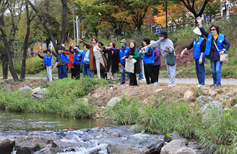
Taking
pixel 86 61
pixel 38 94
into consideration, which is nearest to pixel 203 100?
pixel 86 61

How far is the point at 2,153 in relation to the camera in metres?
5.65

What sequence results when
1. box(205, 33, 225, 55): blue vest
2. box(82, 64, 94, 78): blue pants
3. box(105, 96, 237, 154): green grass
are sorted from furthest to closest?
box(82, 64, 94, 78): blue pants < box(205, 33, 225, 55): blue vest < box(105, 96, 237, 154): green grass

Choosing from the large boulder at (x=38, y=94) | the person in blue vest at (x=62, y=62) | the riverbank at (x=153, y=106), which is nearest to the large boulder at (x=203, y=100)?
the riverbank at (x=153, y=106)

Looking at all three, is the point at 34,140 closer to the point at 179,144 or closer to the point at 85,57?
the point at 179,144

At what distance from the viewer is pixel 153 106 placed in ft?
26.8

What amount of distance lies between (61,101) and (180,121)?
562 centimetres

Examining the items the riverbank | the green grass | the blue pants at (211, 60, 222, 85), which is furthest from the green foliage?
the blue pants at (211, 60, 222, 85)

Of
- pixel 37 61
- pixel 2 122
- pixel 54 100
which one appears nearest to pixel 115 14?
pixel 37 61

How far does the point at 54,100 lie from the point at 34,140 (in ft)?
16.5

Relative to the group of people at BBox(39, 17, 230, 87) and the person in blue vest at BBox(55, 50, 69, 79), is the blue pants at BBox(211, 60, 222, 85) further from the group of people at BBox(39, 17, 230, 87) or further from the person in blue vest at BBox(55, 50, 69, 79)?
the person in blue vest at BBox(55, 50, 69, 79)

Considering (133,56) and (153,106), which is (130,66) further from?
(153,106)

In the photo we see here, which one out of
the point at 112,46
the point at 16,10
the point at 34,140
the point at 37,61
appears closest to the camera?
the point at 34,140

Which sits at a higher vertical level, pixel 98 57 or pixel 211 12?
pixel 211 12

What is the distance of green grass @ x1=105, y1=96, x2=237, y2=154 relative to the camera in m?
5.47
